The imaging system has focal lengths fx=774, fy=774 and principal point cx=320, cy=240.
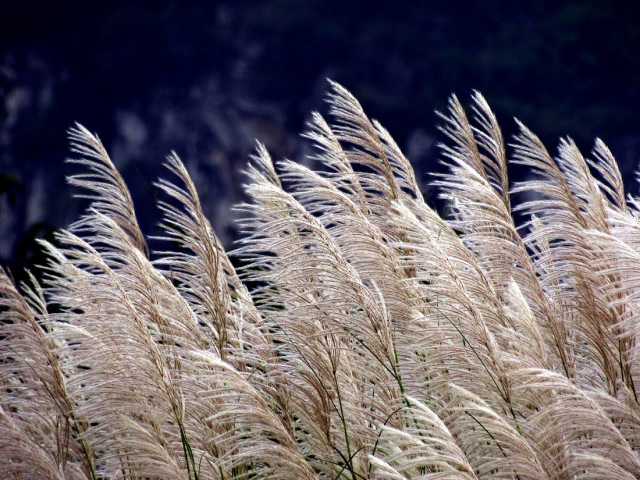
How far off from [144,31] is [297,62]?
8.52 ft

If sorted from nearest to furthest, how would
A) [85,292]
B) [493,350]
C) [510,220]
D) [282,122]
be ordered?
[493,350] < [85,292] < [510,220] < [282,122]

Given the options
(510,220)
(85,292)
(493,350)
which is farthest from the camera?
(510,220)

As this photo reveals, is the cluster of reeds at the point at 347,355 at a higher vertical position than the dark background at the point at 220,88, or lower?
lower

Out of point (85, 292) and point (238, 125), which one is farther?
point (238, 125)

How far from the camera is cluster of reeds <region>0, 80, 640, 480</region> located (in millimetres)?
2195

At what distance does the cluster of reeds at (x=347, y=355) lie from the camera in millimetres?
2195

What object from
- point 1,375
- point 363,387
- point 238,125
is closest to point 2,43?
point 238,125

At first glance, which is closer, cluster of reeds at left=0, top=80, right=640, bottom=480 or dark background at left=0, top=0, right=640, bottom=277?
cluster of reeds at left=0, top=80, right=640, bottom=480

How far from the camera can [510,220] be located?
2.66m

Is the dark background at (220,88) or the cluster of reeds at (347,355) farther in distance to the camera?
the dark background at (220,88)

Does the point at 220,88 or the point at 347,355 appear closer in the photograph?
the point at 347,355

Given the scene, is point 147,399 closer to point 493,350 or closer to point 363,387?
point 363,387

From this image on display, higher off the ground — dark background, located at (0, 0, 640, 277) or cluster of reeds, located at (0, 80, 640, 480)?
dark background, located at (0, 0, 640, 277)

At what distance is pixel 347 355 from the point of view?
2658 millimetres
